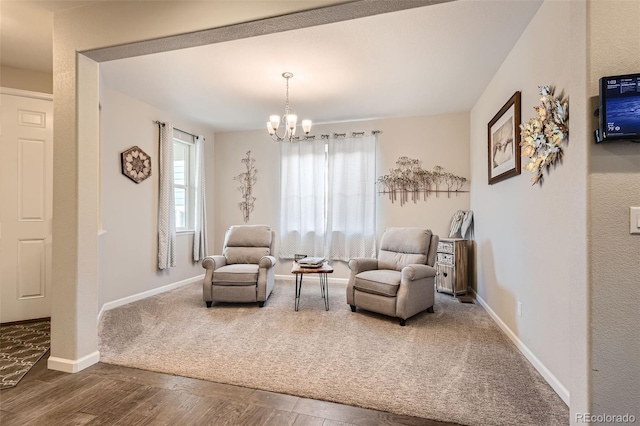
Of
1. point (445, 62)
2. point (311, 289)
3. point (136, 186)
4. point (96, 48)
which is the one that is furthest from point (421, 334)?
point (136, 186)

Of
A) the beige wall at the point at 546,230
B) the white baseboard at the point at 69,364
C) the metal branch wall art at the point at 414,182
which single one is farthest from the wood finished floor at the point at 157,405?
the metal branch wall art at the point at 414,182

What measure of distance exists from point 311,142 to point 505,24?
3.37m

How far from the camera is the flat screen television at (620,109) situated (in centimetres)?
124

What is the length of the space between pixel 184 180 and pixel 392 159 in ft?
11.5

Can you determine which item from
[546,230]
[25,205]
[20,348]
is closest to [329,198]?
[546,230]

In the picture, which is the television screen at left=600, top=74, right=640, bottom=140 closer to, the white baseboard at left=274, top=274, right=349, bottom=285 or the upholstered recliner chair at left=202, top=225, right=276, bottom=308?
the upholstered recliner chair at left=202, top=225, right=276, bottom=308

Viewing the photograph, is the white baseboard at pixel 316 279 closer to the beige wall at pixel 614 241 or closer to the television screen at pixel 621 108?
the beige wall at pixel 614 241

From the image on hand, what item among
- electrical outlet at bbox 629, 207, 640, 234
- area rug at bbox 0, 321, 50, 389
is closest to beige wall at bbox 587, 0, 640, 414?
electrical outlet at bbox 629, 207, 640, 234

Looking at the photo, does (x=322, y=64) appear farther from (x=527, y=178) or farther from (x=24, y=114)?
(x=24, y=114)

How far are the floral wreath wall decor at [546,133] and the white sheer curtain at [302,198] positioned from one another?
3.44 m

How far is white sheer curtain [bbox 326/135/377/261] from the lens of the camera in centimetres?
514

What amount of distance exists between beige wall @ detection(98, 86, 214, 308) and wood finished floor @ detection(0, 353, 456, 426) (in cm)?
172

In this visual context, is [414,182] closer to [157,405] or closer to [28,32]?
[157,405]

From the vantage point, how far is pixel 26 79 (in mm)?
3434
